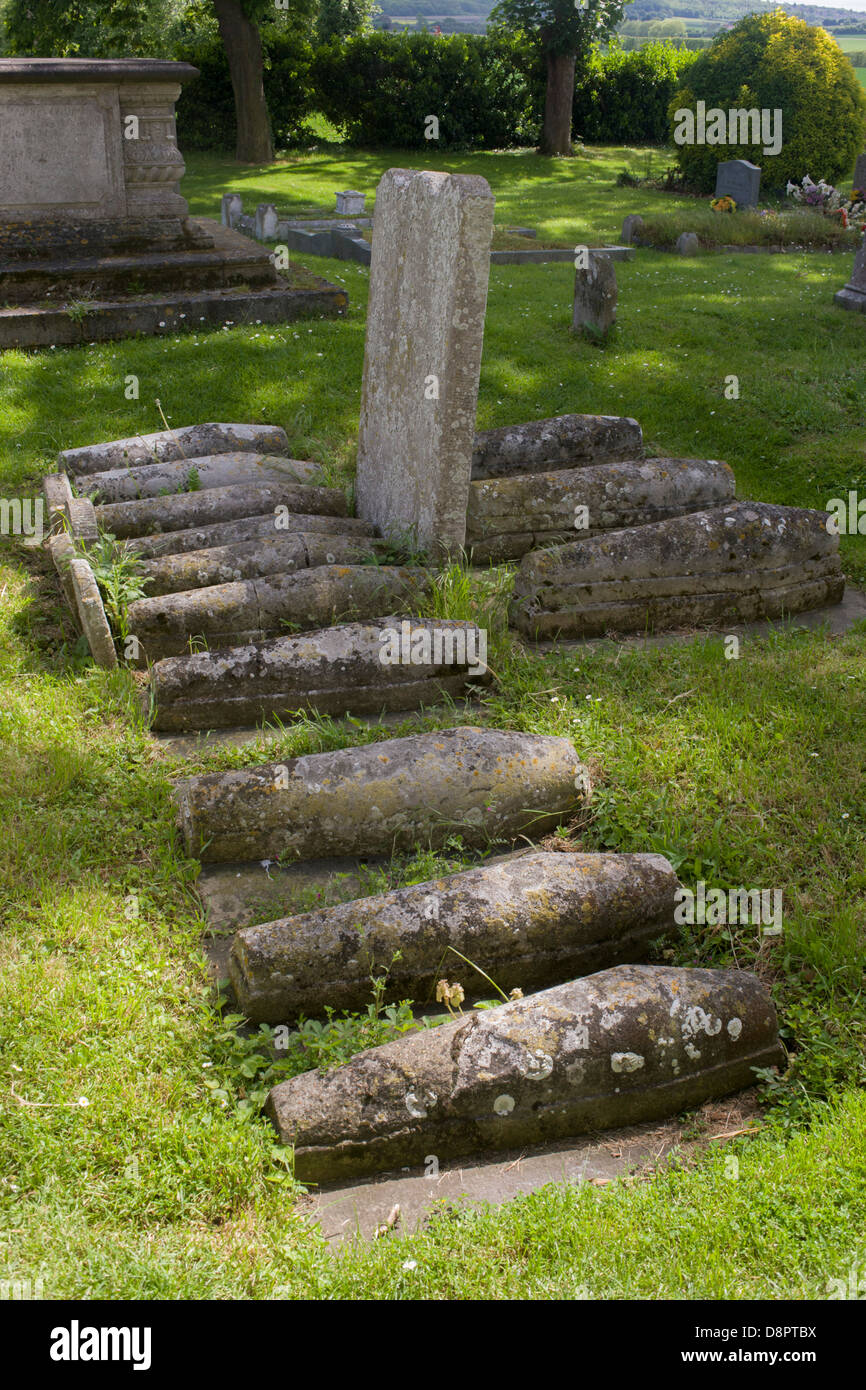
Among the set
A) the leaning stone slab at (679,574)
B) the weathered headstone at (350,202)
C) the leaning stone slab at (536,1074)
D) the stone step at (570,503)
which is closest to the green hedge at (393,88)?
the weathered headstone at (350,202)

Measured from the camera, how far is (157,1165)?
3.13m

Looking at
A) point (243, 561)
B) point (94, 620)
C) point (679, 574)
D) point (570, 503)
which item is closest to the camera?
point (94, 620)

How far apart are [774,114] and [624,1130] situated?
834 inches

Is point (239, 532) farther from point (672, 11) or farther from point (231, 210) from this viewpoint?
point (672, 11)

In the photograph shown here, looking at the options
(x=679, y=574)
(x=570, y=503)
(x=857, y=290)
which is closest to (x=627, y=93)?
(x=857, y=290)

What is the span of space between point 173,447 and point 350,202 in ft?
39.5

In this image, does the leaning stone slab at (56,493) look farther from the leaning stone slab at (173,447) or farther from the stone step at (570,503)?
the stone step at (570,503)

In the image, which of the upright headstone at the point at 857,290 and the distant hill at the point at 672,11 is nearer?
the upright headstone at the point at 857,290

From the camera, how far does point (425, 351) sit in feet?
20.1

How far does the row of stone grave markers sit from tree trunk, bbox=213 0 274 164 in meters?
17.3

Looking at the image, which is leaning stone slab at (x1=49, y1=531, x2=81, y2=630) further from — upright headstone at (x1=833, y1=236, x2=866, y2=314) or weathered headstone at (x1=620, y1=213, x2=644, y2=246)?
weathered headstone at (x1=620, y1=213, x2=644, y2=246)

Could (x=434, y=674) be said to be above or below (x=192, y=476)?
below

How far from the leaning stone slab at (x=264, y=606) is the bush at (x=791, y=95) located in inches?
Result: 703

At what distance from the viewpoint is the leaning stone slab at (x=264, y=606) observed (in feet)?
18.4
